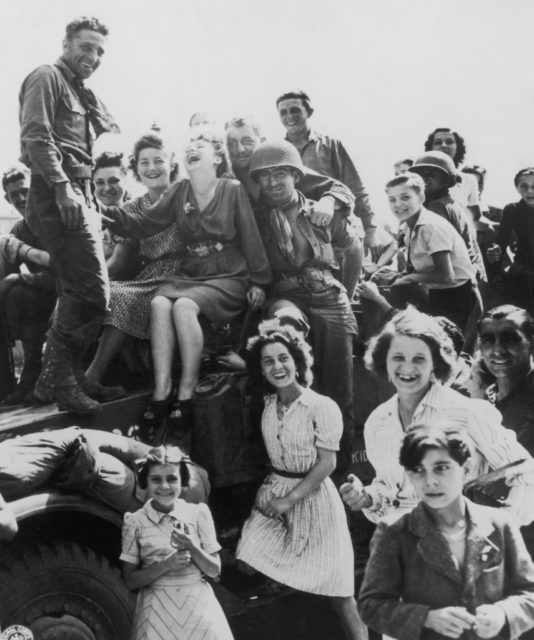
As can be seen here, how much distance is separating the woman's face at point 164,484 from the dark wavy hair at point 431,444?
1295mm

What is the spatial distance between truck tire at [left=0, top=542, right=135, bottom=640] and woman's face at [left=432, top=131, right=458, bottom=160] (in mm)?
5118

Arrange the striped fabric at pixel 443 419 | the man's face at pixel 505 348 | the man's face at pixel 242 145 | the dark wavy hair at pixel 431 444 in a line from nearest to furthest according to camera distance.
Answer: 1. the dark wavy hair at pixel 431 444
2. the striped fabric at pixel 443 419
3. the man's face at pixel 505 348
4. the man's face at pixel 242 145

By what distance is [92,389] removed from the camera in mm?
5086

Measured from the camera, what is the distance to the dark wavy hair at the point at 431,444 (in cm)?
291

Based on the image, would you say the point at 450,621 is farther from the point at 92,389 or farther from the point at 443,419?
the point at 92,389

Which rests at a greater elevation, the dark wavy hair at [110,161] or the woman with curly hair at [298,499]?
the dark wavy hair at [110,161]

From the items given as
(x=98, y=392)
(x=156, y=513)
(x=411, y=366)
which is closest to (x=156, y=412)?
(x=98, y=392)

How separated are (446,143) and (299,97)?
69.2 inches

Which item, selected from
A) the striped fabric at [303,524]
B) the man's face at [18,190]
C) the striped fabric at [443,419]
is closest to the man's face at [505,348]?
the striped fabric at [303,524]

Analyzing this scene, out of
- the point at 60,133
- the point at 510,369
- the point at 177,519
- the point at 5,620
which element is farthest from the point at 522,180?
the point at 5,620

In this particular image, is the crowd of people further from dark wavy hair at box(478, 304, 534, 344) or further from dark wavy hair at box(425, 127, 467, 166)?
dark wavy hair at box(425, 127, 467, 166)

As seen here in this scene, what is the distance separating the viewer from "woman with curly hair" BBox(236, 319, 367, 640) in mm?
4688

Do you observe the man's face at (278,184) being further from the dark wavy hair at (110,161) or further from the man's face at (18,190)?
the man's face at (18,190)

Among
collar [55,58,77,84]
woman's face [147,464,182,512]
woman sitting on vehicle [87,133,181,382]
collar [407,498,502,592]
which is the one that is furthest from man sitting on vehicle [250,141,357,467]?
collar [407,498,502,592]
